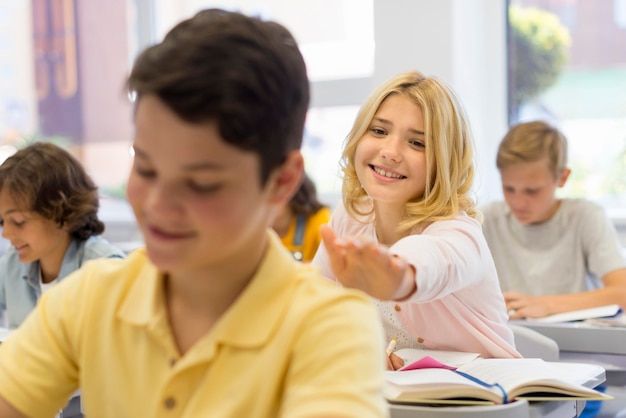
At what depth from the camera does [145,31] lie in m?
4.95

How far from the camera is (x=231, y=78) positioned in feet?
2.54

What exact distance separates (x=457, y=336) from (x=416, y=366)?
276 mm

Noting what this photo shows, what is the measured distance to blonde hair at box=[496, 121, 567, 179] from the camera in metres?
3.07

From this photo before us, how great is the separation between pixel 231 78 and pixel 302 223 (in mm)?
2748

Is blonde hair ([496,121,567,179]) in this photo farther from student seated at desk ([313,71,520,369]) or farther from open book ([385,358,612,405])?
open book ([385,358,612,405])

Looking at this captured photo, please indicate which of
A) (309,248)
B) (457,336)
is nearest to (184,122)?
(457,336)

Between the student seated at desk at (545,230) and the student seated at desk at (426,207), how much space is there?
3.92ft

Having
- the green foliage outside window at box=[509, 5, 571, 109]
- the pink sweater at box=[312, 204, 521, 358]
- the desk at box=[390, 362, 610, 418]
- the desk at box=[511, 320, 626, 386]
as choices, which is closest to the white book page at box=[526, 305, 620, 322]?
the desk at box=[511, 320, 626, 386]

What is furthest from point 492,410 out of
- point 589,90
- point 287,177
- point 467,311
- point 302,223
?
point 589,90

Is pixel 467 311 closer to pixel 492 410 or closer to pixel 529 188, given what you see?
pixel 492 410

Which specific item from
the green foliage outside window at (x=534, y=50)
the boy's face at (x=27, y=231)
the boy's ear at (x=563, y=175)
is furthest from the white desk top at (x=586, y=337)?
the green foliage outside window at (x=534, y=50)

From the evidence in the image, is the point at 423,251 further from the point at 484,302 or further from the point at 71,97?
the point at 71,97

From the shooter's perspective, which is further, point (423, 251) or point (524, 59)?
point (524, 59)

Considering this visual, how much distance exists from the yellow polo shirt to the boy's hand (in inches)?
68.7
